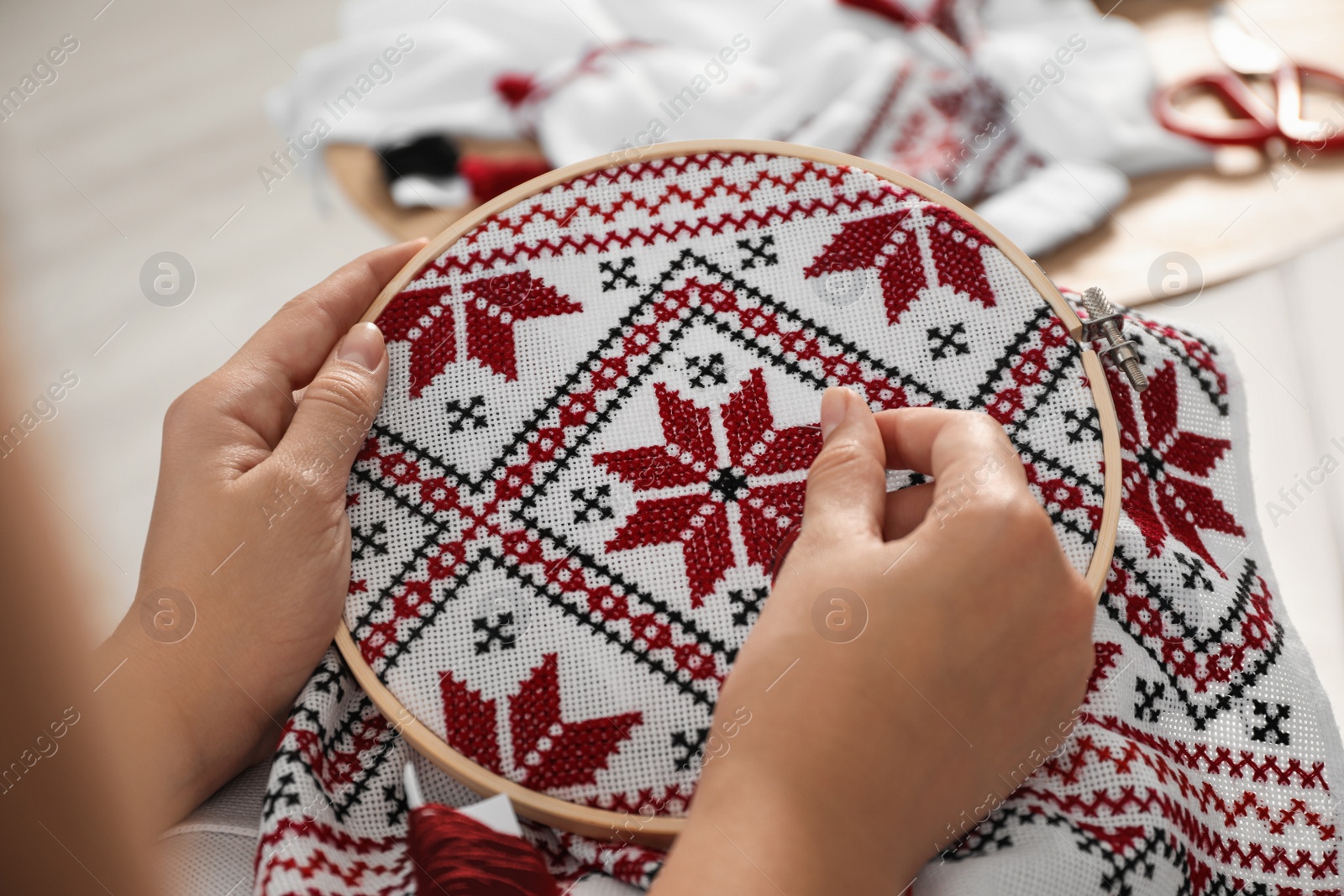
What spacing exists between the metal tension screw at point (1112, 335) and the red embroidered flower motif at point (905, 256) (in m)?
0.08

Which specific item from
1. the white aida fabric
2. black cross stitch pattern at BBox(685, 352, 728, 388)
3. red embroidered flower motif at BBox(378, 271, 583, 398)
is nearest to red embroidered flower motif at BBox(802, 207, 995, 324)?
the white aida fabric

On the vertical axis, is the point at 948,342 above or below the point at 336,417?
below

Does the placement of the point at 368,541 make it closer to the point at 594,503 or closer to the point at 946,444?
the point at 594,503

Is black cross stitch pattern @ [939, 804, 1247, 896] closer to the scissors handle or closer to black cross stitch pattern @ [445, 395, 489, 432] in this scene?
black cross stitch pattern @ [445, 395, 489, 432]

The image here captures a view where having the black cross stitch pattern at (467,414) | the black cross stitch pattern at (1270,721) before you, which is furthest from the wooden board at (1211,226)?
the black cross stitch pattern at (467,414)

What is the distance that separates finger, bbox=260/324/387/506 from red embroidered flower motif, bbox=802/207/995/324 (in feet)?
1.20

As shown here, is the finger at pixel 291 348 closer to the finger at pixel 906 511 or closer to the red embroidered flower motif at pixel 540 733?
the red embroidered flower motif at pixel 540 733

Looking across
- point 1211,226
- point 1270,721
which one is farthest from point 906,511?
point 1211,226

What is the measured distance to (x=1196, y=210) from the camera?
50.9 inches

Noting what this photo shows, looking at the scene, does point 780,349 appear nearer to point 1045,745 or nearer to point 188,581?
point 1045,745

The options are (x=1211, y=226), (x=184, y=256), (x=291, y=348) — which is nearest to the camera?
(x=291, y=348)

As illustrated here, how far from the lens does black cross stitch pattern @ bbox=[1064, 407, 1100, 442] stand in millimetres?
704

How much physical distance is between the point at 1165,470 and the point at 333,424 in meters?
0.71

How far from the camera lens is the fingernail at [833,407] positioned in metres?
0.67
